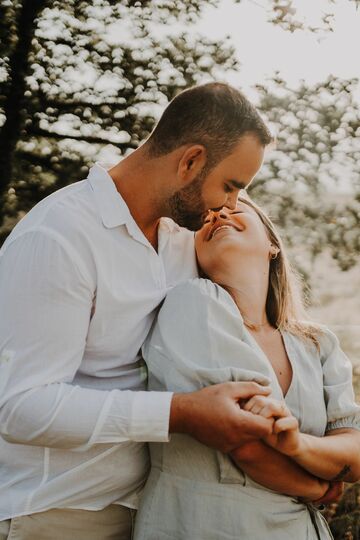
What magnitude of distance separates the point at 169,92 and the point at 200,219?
3.56 meters

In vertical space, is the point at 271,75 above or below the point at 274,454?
below

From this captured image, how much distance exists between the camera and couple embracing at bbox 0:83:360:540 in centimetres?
215

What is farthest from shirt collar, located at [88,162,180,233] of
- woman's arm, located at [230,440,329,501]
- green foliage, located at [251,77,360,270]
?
green foliage, located at [251,77,360,270]

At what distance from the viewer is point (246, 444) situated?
2213 mm

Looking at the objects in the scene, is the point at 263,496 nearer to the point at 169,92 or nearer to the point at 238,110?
the point at 238,110

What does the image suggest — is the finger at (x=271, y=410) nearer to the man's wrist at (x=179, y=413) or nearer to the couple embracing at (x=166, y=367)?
the couple embracing at (x=166, y=367)

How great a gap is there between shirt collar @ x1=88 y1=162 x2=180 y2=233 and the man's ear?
276mm

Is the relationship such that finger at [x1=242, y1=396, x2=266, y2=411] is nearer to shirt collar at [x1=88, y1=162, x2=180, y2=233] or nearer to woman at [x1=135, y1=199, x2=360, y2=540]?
woman at [x1=135, y1=199, x2=360, y2=540]

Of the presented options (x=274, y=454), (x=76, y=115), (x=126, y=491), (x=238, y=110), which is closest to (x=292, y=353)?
(x=274, y=454)

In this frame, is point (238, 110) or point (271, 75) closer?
point (238, 110)

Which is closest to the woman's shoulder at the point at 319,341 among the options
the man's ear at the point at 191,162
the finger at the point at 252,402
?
the finger at the point at 252,402

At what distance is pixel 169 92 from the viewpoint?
607cm

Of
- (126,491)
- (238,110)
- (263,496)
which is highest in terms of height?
(238,110)

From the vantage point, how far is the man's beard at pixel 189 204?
2695mm
